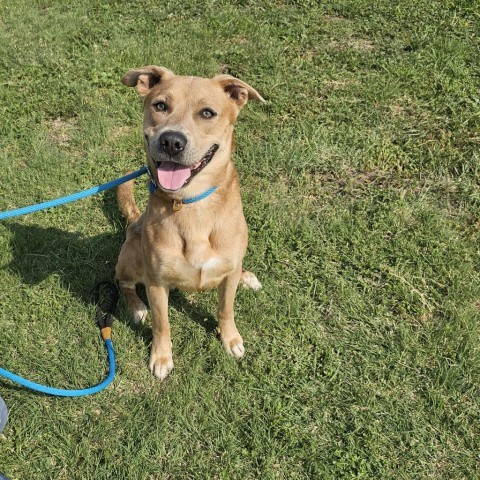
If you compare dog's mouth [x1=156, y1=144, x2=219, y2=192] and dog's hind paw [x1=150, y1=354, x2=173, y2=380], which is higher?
dog's mouth [x1=156, y1=144, x2=219, y2=192]

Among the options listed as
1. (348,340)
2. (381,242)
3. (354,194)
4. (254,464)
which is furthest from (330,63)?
(254,464)

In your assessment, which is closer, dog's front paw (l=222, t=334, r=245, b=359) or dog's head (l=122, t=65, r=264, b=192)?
dog's head (l=122, t=65, r=264, b=192)

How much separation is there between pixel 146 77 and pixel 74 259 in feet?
6.62

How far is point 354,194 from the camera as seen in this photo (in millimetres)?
5168

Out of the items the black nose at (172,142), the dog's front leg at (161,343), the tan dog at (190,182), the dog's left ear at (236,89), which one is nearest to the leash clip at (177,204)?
the tan dog at (190,182)

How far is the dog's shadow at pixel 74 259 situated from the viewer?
4348 millimetres

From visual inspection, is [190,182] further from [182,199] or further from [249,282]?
[249,282]

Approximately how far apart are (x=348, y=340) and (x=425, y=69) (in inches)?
153

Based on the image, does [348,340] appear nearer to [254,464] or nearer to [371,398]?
[371,398]

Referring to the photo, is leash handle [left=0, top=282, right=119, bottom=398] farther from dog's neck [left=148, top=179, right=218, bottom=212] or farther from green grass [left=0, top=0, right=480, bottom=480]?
dog's neck [left=148, top=179, right=218, bottom=212]

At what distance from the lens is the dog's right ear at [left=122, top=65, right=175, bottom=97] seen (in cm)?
341

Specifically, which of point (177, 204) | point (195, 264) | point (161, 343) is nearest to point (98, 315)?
point (161, 343)

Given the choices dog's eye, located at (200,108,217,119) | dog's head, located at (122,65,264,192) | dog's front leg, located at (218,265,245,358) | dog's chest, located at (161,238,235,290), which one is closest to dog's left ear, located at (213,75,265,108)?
dog's head, located at (122,65,264,192)

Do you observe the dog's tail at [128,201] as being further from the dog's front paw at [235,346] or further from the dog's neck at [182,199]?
the dog's front paw at [235,346]
